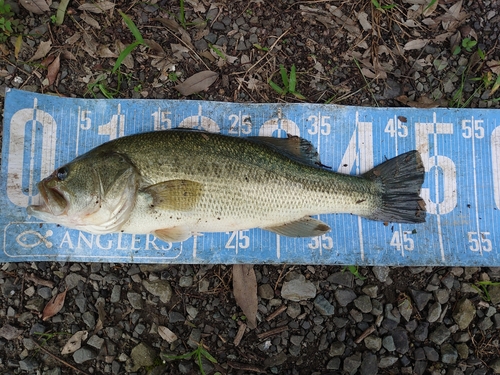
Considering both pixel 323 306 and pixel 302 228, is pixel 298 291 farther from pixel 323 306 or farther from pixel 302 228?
pixel 302 228

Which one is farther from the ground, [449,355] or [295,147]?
[295,147]

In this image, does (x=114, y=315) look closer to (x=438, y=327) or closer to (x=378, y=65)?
(x=438, y=327)

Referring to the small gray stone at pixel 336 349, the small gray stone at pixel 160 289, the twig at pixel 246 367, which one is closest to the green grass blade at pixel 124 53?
the small gray stone at pixel 160 289

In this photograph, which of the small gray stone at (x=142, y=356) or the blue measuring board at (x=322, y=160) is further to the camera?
the blue measuring board at (x=322, y=160)

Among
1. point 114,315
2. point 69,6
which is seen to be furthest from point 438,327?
point 69,6

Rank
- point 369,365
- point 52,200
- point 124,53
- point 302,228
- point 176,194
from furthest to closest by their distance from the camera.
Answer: point 124,53 < point 369,365 < point 302,228 < point 176,194 < point 52,200

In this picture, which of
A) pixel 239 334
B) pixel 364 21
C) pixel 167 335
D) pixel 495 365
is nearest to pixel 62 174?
pixel 167 335

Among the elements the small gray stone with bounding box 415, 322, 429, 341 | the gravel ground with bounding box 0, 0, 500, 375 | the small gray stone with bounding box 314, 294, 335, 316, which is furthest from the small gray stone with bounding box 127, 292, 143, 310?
the small gray stone with bounding box 415, 322, 429, 341

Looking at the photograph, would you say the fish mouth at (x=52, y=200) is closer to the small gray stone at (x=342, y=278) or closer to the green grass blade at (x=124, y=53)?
the green grass blade at (x=124, y=53)
